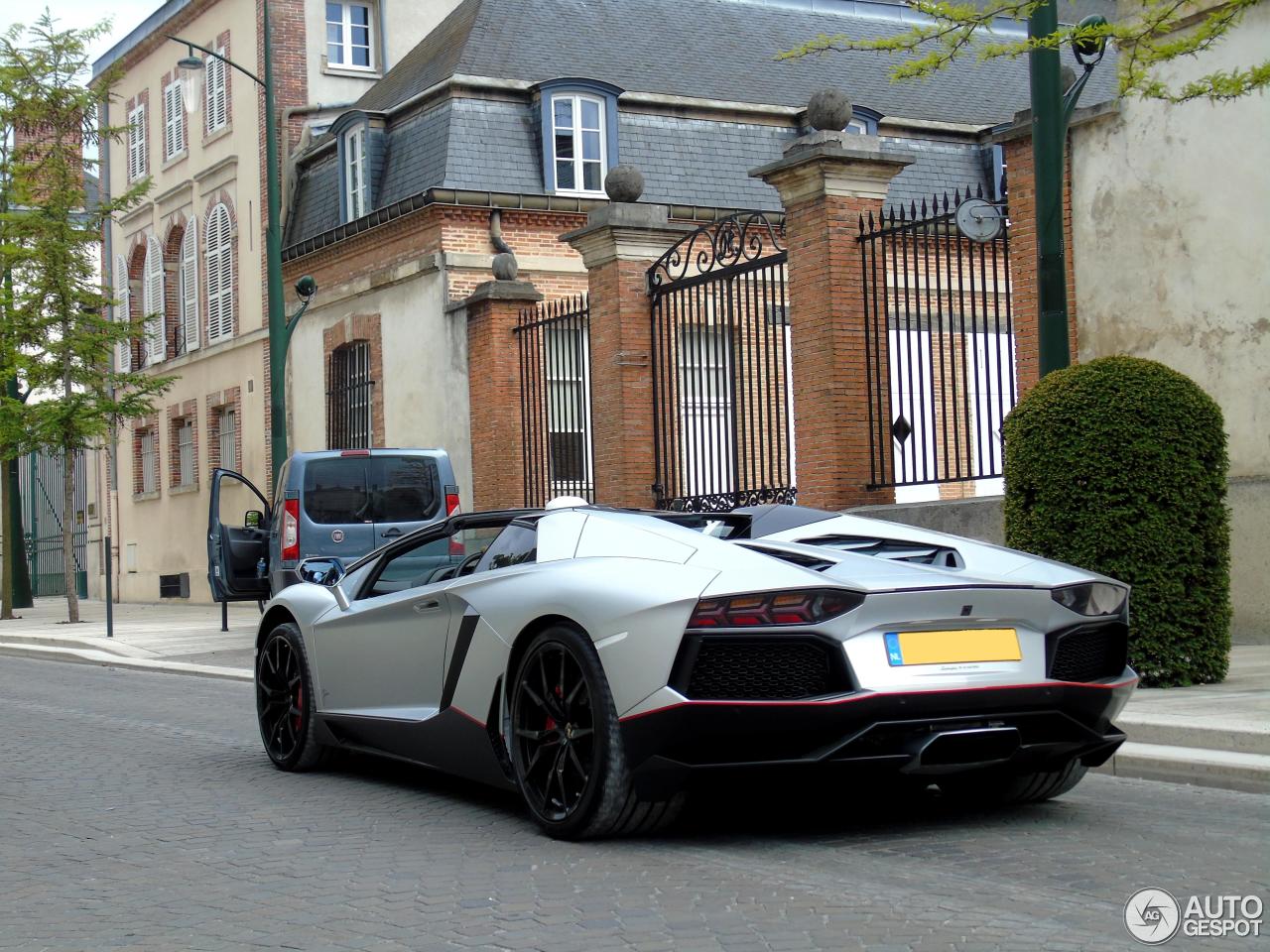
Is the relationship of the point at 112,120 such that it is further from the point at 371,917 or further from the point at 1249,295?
the point at 371,917

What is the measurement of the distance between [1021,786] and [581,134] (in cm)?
1972

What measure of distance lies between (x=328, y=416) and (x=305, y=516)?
35.8 ft

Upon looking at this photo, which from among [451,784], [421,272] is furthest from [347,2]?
[451,784]

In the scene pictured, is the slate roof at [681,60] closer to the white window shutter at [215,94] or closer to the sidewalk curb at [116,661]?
the white window shutter at [215,94]

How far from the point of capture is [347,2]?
31.4 metres

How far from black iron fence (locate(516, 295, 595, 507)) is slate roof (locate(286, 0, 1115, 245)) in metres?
4.53

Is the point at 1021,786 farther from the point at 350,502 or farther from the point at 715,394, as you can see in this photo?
the point at 350,502

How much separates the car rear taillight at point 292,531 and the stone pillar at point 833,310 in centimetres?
503

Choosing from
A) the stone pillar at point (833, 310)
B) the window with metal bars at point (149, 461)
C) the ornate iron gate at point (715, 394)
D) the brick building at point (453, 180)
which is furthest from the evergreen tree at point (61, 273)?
the stone pillar at point (833, 310)

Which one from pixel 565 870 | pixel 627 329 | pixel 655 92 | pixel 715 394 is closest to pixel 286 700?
pixel 565 870

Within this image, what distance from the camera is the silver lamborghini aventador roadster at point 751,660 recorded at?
215 inches

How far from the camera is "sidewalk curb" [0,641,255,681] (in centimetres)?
1547

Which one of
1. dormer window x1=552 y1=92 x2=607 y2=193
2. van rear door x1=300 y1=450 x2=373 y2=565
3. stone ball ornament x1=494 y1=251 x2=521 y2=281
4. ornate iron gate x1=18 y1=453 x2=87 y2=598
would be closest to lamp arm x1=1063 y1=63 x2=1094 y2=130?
van rear door x1=300 y1=450 x2=373 y2=565

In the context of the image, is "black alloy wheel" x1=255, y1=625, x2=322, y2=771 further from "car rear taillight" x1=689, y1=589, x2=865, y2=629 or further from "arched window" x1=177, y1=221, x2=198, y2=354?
"arched window" x1=177, y1=221, x2=198, y2=354
